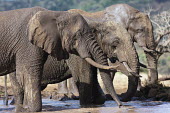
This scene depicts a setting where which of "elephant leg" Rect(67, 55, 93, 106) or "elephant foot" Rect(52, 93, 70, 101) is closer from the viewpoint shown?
"elephant leg" Rect(67, 55, 93, 106)

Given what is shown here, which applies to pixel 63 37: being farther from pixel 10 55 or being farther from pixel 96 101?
pixel 96 101

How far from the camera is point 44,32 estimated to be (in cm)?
630

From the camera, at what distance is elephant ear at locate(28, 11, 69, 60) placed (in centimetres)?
629

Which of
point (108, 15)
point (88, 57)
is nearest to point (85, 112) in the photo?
point (88, 57)

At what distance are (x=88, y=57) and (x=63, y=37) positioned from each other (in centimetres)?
45

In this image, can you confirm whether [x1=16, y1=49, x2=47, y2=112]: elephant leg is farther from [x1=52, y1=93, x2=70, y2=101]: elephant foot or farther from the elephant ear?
[x1=52, y1=93, x2=70, y2=101]: elephant foot

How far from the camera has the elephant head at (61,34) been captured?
6301 mm

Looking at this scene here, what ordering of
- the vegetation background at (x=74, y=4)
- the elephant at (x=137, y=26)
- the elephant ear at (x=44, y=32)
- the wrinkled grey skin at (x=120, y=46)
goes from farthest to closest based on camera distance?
the vegetation background at (x=74, y=4) → the elephant at (x=137, y=26) → the wrinkled grey skin at (x=120, y=46) → the elephant ear at (x=44, y=32)

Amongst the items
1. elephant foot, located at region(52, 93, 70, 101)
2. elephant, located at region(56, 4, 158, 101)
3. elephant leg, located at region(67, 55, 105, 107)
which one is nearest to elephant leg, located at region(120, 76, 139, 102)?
elephant leg, located at region(67, 55, 105, 107)

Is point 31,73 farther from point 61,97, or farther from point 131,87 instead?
point 61,97

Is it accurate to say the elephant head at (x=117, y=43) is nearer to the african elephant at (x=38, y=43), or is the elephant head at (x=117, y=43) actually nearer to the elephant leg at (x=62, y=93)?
the african elephant at (x=38, y=43)

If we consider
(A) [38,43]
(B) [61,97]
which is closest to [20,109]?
(A) [38,43]

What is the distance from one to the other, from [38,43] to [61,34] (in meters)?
0.35

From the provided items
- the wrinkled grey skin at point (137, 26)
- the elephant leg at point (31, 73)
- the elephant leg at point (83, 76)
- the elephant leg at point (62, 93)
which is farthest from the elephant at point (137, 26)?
the elephant leg at point (31, 73)
